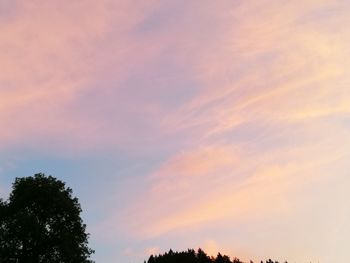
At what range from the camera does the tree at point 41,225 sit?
59594 millimetres

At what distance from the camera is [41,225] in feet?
200

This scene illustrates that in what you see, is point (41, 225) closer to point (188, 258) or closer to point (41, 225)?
point (41, 225)

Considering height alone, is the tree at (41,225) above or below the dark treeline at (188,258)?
below

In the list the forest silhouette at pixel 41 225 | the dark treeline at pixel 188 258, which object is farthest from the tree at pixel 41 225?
the dark treeline at pixel 188 258

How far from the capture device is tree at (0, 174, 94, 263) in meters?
59.6

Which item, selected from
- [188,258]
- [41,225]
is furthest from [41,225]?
[188,258]

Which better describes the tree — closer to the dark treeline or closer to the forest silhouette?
the forest silhouette

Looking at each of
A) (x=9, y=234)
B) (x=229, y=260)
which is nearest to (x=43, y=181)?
(x=9, y=234)

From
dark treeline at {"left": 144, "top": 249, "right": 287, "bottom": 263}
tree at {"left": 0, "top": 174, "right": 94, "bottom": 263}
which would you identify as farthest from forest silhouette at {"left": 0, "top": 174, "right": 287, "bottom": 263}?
dark treeline at {"left": 144, "top": 249, "right": 287, "bottom": 263}

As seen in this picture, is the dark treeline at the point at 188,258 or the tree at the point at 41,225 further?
the dark treeline at the point at 188,258

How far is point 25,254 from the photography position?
59.9m

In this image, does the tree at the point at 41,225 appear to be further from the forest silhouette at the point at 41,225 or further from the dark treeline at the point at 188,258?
the dark treeline at the point at 188,258

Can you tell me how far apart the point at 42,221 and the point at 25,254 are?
A: 4847mm

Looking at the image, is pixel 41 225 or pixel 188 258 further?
pixel 188 258
